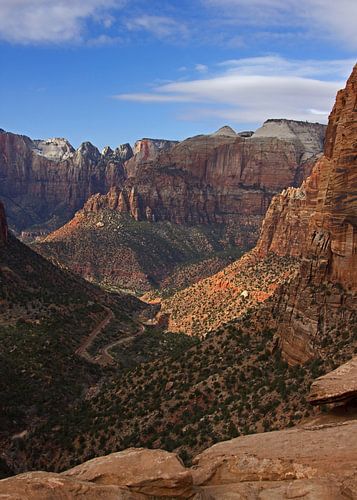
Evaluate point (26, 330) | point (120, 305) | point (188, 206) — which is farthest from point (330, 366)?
point (188, 206)

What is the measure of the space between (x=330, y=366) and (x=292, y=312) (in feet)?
27.0

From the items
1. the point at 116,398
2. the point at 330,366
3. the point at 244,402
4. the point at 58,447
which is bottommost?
the point at 58,447

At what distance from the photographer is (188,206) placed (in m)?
196

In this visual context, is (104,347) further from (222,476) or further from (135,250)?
(135,250)

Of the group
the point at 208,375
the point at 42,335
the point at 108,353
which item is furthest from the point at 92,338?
the point at 208,375

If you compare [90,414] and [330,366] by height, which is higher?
[330,366]

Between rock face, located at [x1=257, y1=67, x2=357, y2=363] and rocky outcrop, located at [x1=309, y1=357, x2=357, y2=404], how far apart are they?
13.0 metres

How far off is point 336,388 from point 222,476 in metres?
7.65

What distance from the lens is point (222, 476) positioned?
17.5 meters

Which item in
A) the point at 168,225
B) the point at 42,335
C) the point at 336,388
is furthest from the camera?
the point at 168,225

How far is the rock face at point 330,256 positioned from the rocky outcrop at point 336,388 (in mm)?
12954

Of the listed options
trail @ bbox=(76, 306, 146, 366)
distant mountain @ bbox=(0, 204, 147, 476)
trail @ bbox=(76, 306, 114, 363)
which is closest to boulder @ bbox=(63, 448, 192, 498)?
distant mountain @ bbox=(0, 204, 147, 476)

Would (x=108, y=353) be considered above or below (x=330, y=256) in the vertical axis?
below

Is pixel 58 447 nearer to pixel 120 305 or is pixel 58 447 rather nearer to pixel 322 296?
pixel 322 296
